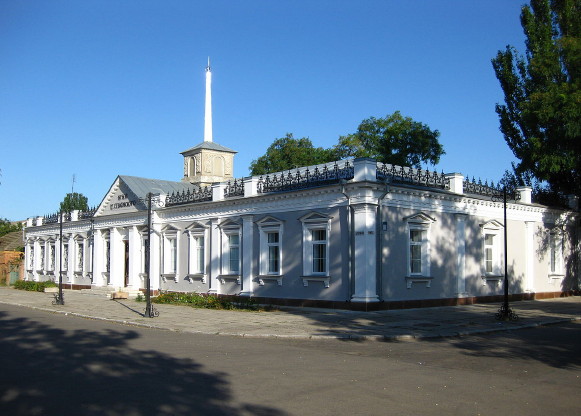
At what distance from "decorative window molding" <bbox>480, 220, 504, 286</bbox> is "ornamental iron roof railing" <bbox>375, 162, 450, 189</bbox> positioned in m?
2.98

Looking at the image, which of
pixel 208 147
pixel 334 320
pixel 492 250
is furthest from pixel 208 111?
pixel 334 320

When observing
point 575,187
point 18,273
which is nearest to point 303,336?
point 575,187

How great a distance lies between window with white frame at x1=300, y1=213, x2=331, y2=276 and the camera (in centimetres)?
2120

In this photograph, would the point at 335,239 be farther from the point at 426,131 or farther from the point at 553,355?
the point at 426,131

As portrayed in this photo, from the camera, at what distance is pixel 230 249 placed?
2555 centimetres

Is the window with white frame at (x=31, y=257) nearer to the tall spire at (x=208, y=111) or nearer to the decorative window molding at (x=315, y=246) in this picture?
the tall spire at (x=208, y=111)

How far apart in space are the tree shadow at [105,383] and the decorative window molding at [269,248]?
35.1ft

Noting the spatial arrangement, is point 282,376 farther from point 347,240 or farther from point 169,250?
point 169,250

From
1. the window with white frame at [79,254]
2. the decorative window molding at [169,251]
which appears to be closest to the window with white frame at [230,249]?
the decorative window molding at [169,251]

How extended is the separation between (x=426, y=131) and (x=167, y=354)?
1445 inches

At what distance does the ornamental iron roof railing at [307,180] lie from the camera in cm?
2108

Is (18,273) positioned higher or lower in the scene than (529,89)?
lower

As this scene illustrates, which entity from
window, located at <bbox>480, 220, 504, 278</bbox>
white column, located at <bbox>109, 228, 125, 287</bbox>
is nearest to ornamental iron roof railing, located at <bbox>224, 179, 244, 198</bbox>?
white column, located at <bbox>109, 228, 125, 287</bbox>

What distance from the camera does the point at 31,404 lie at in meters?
7.09
